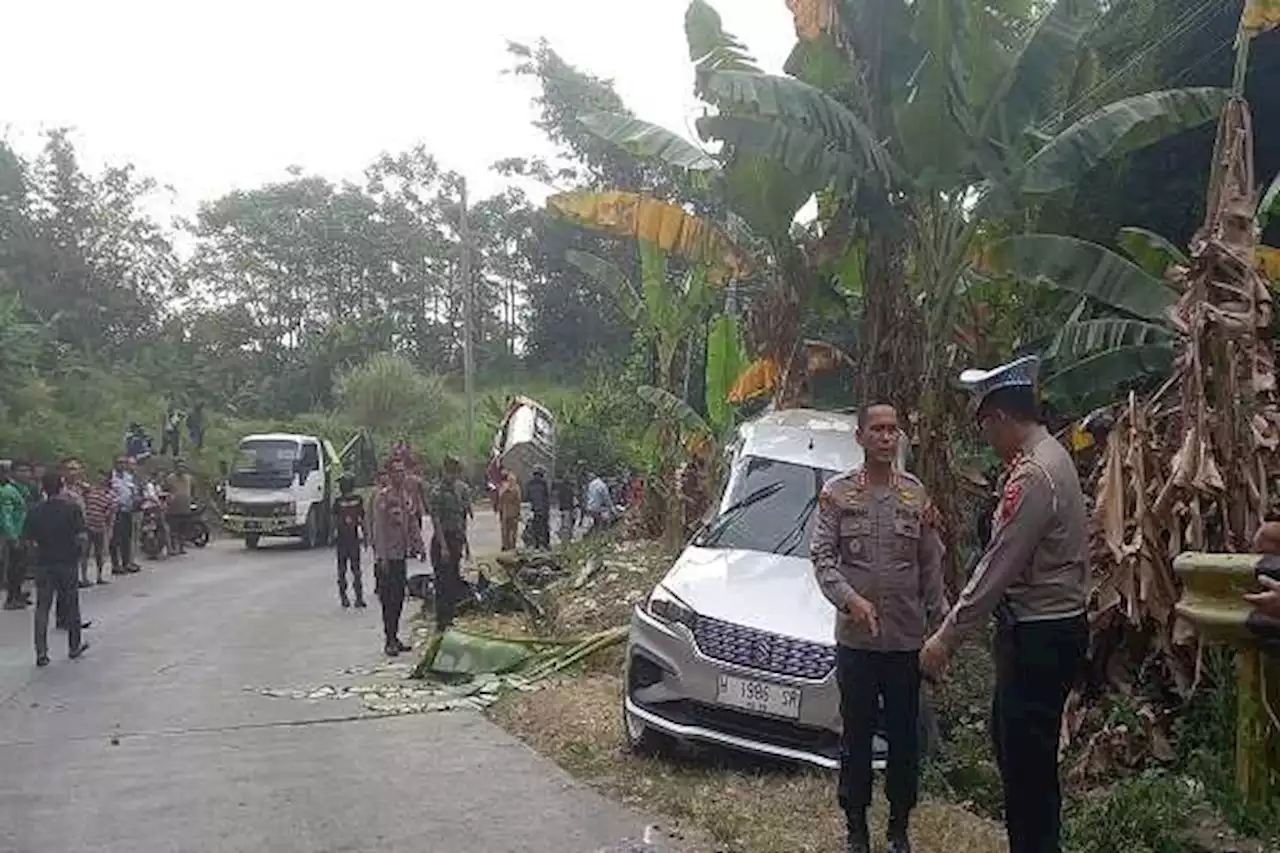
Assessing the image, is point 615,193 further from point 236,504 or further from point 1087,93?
point 236,504

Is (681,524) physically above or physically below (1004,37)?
below

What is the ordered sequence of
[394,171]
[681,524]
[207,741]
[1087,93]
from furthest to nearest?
[394,171], [681,524], [1087,93], [207,741]

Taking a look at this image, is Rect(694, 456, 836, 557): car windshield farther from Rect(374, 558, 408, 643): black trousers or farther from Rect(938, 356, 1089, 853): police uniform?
Rect(374, 558, 408, 643): black trousers

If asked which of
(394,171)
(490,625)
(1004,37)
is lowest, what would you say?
(490,625)

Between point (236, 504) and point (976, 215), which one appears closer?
→ point (976, 215)

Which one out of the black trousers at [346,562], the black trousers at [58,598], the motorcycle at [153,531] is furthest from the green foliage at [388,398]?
the black trousers at [58,598]

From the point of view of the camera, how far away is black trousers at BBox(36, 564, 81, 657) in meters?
12.5

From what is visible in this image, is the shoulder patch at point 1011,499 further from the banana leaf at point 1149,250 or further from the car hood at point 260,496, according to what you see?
the car hood at point 260,496

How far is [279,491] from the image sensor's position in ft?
88.5

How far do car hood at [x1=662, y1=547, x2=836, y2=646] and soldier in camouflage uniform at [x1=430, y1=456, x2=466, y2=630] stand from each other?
5652mm

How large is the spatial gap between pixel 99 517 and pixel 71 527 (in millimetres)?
7689

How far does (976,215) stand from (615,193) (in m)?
3.45

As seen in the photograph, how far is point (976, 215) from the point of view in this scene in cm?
995

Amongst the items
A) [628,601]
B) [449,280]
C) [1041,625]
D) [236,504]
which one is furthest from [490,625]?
[449,280]
